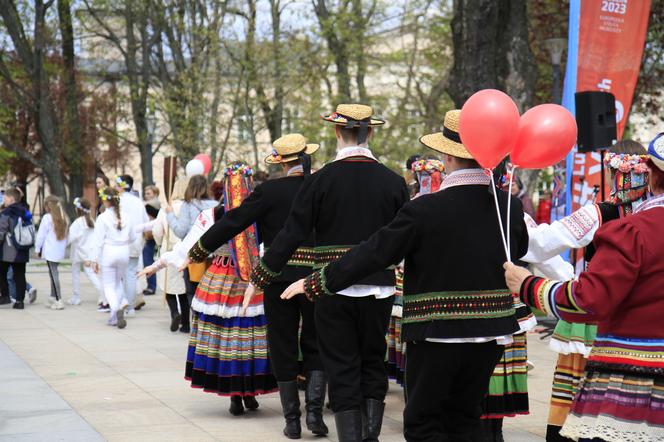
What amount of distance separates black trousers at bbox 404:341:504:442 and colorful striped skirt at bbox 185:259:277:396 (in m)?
2.88

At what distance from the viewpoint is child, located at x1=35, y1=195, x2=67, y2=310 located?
14633 millimetres

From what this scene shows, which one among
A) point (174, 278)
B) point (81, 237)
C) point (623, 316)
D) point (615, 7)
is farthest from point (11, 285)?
point (623, 316)

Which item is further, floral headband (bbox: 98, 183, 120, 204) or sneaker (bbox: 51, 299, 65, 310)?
sneaker (bbox: 51, 299, 65, 310)

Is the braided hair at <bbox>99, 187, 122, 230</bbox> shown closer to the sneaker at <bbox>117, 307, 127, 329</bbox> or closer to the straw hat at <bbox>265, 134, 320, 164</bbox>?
the sneaker at <bbox>117, 307, 127, 329</bbox>

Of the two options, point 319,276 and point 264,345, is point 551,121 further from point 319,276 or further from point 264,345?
point 264,345

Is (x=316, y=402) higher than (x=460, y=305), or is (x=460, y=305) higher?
(x=460, y=305)

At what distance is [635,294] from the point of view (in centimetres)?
379

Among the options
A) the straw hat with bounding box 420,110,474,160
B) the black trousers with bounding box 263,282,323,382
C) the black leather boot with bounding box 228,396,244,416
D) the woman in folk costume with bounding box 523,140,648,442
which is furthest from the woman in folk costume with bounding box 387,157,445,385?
the straw hat with bounding box 420,110,474,160

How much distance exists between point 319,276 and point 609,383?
1.54 meters

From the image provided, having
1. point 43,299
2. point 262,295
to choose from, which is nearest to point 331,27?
point 43,299

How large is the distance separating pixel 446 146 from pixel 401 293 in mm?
3111

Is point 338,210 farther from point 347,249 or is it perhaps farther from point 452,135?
point 452,135

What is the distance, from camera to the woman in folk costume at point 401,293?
7.23 m

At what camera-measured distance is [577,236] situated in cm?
476
